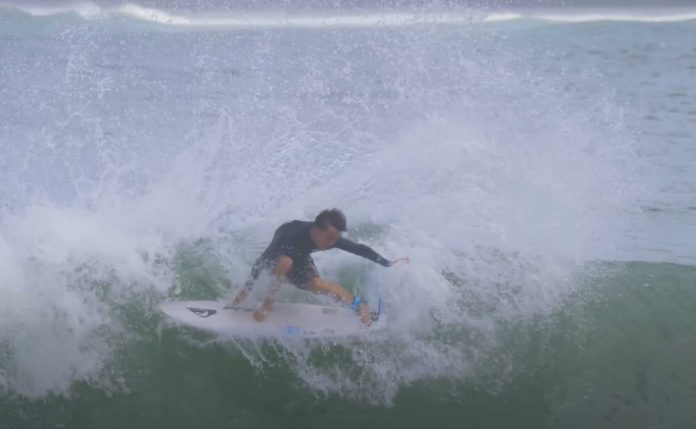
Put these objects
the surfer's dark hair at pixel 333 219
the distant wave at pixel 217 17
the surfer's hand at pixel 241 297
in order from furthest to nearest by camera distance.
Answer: the distant wave at pixel 217 17 → the surfer's hand at pixel 241 297 → the surfer's dark hair at pixel 333 219

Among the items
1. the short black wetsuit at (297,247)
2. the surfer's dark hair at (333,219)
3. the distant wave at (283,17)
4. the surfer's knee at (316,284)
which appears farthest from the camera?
the distant wave at (283,17)

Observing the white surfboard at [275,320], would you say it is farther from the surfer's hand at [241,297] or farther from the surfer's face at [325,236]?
the surfer's face at [325,236]

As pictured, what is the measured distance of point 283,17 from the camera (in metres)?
24.9

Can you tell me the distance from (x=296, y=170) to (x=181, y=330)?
2698 millimetres

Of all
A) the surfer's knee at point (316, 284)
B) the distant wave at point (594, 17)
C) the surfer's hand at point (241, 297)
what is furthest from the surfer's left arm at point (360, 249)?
the distant wave at point (594, 17)

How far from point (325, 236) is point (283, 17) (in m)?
19.5

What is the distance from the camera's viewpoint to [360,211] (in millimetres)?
8648

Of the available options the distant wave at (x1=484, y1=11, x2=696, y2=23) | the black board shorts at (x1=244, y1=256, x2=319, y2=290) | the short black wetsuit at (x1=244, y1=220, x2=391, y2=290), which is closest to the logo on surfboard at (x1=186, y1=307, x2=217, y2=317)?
the black board shorts at (x1=244, y1=256, x2=319, y2=290)

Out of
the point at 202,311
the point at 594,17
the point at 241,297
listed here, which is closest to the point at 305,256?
the point at 241,297

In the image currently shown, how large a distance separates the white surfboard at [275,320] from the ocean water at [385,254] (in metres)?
0.09

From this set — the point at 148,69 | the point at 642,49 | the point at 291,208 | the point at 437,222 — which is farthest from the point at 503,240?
the point at 642,49

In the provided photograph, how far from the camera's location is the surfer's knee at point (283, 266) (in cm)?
640

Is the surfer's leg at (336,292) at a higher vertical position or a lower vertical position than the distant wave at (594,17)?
lower

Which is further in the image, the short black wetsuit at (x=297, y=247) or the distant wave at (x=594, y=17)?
the distant wave at (x=594, y=17)
